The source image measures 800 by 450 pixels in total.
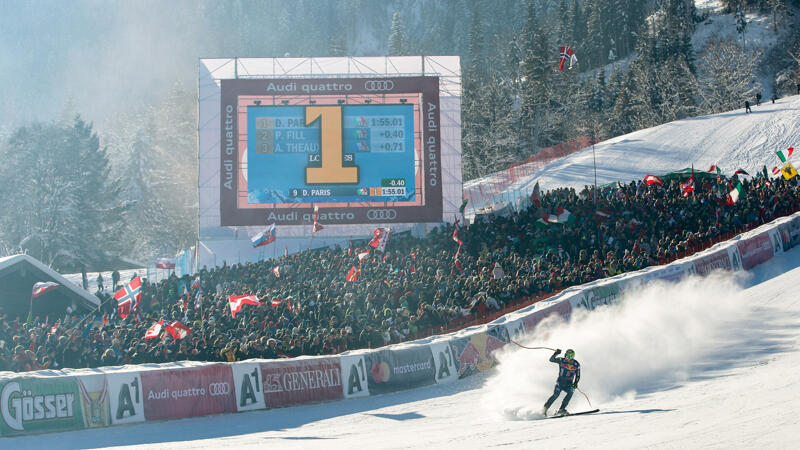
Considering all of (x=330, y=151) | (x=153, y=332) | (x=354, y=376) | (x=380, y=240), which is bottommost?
(x=354, y=376)

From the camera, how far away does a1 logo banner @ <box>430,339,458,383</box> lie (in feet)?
52.8

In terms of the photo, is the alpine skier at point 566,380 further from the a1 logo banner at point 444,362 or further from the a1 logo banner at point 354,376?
the a1 logo banner at point 354,376

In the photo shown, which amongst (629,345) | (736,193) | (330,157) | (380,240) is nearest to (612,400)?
(629,345)

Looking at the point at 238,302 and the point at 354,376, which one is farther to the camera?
the point at 238,302

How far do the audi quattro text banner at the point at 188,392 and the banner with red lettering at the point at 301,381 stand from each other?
786 millimetres

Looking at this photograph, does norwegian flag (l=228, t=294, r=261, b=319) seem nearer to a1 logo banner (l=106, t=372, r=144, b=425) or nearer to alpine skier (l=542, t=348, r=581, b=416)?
a1 logo banner (l=106, t=372, r=144, b=425)

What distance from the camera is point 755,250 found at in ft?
74.5

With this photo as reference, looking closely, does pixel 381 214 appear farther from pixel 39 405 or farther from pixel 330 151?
pixel 39 405

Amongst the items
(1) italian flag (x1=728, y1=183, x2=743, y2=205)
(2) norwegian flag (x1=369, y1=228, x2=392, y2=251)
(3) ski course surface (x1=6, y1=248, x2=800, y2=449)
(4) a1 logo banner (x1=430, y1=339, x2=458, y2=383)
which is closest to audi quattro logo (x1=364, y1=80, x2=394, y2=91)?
(2) norwegian flag (x1=369, y1=228, x2=392, y2=251)

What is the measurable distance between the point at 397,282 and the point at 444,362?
4561mm

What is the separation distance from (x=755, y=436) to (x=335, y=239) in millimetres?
A: 24003

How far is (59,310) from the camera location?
2283cm

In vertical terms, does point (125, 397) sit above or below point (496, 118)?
below

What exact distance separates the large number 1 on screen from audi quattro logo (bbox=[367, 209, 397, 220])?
5.02 ft
